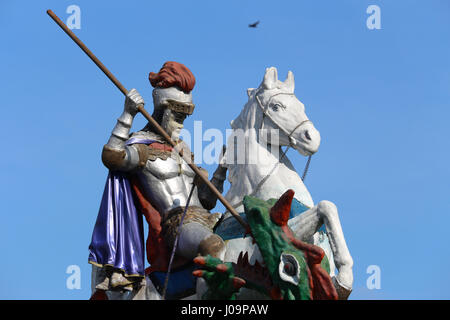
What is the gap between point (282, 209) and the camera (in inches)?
374

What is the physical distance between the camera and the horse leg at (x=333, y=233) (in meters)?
9.52

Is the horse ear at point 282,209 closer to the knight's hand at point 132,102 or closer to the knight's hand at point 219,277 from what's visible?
the knight's hand at point 219,277

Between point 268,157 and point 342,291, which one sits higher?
point 268,157

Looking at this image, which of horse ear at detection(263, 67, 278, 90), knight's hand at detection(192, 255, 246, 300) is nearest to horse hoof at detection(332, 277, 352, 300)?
knight's hand at detection(192, 255, 246, 300)

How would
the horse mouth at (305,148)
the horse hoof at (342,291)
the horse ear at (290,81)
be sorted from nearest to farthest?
1. the horse hoof at (342,291)
2. the horse mouth at (305,148)
3. the horse ear at (290,81)

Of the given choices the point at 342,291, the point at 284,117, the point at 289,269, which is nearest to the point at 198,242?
the point at 289,269

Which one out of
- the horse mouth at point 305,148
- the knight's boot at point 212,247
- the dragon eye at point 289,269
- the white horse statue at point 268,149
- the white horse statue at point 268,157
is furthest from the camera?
the horse mouth at point 305,148

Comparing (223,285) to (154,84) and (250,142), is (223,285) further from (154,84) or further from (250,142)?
(154,84)

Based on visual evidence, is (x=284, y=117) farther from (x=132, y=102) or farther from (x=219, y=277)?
(x=219, y=277)

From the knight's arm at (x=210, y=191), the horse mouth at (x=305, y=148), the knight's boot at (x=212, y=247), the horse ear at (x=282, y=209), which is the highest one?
the horse mouth at (x=305, y=148)

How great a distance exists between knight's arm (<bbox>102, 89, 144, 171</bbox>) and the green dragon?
4.60ft

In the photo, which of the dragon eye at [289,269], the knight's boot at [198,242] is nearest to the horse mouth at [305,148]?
the knight's boot at [198,242]

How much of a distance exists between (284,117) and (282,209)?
56.6 inches
